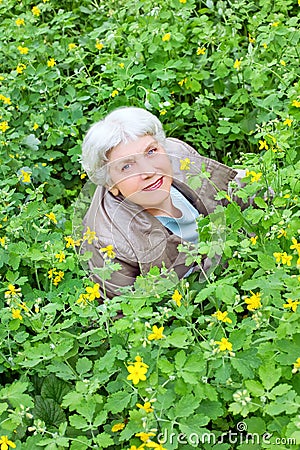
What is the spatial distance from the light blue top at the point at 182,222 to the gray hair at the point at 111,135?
22 cm

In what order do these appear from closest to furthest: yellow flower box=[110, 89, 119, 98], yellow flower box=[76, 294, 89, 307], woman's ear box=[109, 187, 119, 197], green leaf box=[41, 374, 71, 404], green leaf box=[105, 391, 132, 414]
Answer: green leaf box=[105, 391, 132, 414], yellow flower box=[76, 294, 89, 307], green leaf box=[41, 374, 71, 404], woman's ear box=[109, 187, 119, 197], yellow flower box=[110, 89, 119, 98]

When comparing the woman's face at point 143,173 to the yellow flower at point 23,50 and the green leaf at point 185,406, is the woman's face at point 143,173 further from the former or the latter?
the yellow flower at point 23,50

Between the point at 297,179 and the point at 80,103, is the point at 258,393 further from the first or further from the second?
the point at 80,103

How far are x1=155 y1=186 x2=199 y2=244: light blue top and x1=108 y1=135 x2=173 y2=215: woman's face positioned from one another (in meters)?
0.04

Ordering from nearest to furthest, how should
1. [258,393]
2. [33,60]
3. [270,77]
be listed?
[258,393] → [270,77] → [33,60]

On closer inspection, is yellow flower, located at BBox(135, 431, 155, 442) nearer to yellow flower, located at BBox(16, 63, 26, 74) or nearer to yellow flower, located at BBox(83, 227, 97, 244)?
yellow flower, located at BBox(83, 227, 97, 244)

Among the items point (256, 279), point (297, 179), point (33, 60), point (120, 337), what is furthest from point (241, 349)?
point (33, 60)

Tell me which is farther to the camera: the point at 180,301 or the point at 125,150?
the point at 125,150

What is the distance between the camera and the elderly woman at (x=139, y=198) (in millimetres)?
2744

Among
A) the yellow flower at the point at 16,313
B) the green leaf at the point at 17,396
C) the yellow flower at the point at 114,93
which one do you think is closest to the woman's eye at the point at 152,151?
the yellow flower at the point at 16,313

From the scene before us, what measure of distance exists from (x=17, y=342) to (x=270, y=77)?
6.14 ft

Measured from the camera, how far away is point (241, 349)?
92.0 inches

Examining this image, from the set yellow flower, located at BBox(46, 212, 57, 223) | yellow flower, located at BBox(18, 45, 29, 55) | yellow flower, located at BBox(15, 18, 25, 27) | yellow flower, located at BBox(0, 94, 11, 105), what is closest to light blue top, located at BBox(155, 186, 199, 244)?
yellow flower, located at BBox(46, 212, 57, 223)

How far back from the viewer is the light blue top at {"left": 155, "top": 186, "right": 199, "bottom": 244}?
9.18 ft
